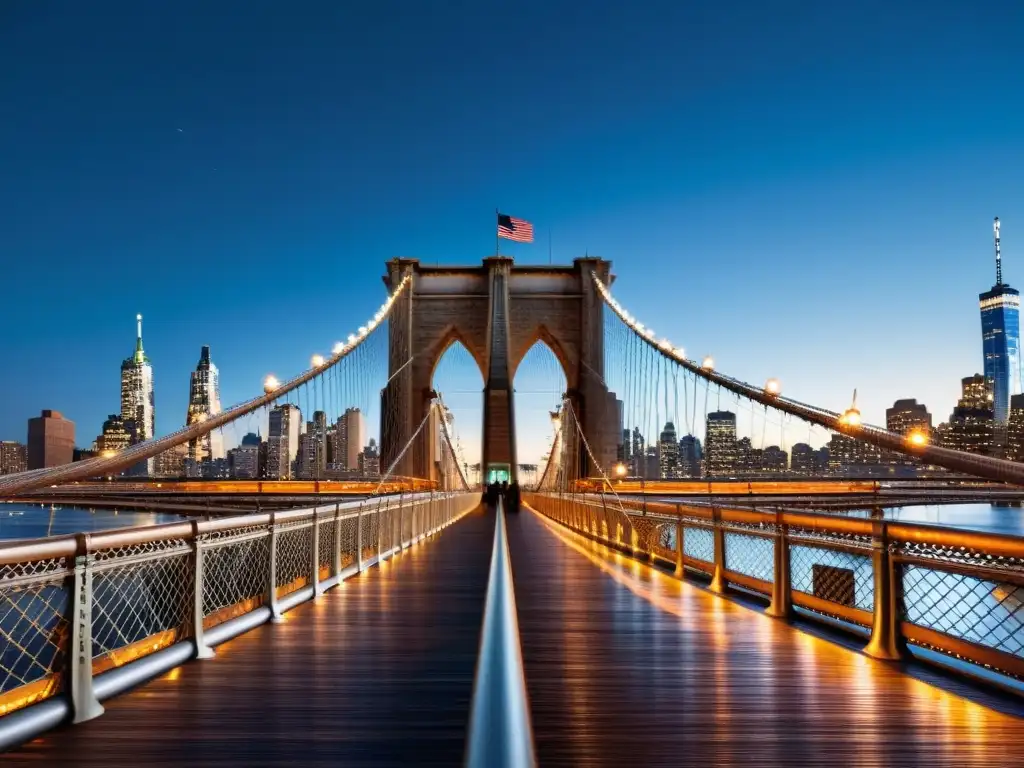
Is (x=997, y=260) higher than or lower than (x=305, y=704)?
higher

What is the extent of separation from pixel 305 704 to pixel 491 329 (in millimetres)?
48215

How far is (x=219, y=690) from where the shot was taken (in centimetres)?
480

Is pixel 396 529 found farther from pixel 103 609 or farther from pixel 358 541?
pixel 103 609

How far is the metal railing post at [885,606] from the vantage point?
18.7 ft

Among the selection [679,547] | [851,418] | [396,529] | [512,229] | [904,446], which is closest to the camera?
[904,446]

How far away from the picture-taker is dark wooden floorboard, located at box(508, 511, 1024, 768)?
3754mm

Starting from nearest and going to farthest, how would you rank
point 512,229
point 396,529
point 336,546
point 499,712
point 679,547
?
point 499,712, point 336,546, point 679,547, point 396,529, point 512,229

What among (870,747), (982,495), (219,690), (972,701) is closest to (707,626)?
(972,701)

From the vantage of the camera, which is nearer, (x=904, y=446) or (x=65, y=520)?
(x=904, y=446)

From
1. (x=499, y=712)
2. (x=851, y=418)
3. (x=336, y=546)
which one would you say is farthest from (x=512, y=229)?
(x=499, y=712)

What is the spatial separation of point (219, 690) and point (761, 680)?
2.99 meters

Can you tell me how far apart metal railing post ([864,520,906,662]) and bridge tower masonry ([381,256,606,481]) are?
46.4 meters

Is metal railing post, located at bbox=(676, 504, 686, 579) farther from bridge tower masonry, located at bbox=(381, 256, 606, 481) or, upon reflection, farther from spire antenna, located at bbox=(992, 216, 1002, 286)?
spire antenna, located at bbox=(992, 216, 1002, 286)

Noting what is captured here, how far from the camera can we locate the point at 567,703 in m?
4.63
